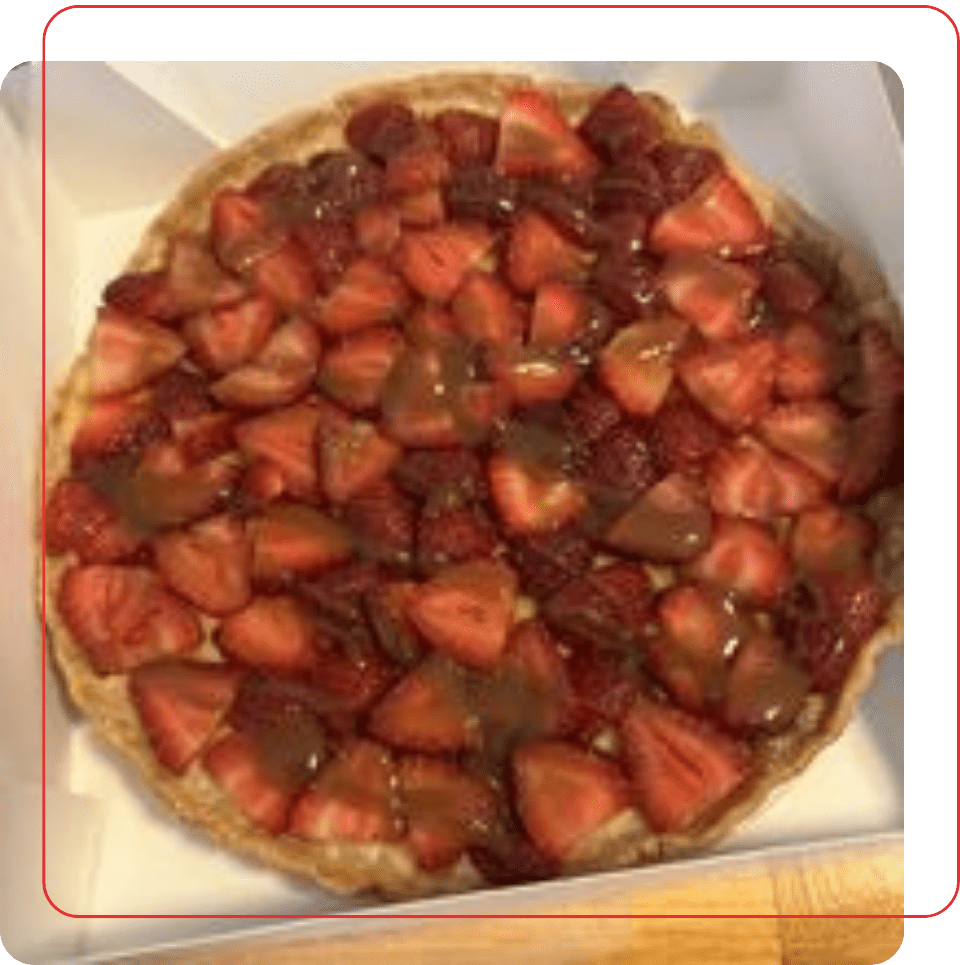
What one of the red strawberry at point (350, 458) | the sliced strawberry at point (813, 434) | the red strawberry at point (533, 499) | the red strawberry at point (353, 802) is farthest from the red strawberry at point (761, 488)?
the red strawberry at point (353, 802)

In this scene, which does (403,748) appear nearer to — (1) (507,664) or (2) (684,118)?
(1) (507,664)

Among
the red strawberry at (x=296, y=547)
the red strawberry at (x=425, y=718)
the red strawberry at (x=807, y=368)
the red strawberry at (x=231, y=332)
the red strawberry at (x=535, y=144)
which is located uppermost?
the red strawberry at (x=535, y=144)

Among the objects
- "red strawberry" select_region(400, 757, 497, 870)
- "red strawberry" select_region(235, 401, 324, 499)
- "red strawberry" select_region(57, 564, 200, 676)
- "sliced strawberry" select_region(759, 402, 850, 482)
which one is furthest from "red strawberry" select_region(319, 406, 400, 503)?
"sliced strawberry" select_region(759, 402, 850, 482)

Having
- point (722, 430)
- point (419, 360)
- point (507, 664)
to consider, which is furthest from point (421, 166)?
point (507, 664)

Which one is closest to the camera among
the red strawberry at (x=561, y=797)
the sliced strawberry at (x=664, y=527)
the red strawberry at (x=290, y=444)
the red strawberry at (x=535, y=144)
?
the red strawberry at (x=561, y=797)

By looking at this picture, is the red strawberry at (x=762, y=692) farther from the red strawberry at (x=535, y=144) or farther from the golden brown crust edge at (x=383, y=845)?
the red strawberry at (x=535, y=144)

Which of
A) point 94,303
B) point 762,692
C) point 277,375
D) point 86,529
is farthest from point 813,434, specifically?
point 94,303

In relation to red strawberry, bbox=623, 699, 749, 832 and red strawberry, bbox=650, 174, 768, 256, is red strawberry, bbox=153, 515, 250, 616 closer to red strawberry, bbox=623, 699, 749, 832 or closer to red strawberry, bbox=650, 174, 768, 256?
red strawberry, bbox=623, 699, 749, 832
